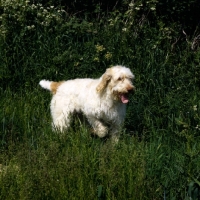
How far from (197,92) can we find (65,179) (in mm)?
3392

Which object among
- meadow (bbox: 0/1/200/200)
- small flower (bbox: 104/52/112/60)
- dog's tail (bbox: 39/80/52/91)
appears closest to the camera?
meadow (bbox: 0/1/200/200)

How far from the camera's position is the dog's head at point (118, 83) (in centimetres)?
704

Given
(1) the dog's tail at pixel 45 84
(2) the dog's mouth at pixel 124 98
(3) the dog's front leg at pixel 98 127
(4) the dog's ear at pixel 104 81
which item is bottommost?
(3) the dog's front leg at pixel 98 127

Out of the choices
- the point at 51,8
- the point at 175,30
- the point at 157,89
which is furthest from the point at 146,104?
the point at 51,8

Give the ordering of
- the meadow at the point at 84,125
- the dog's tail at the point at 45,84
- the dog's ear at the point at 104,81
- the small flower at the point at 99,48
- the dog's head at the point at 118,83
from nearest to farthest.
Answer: the meadow at the point at 84,125 → the dog's head at the point at 118,83 → the dog's ear at the point at 104,81 → the dog's tail at the point at 45,84 → the small flower at the point at 99,48

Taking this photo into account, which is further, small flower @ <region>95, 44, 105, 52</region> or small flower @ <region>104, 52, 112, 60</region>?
small flower @ <region>95, 44, 105, 52</region>

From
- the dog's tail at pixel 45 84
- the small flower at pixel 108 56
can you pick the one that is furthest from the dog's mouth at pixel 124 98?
the small flower at pixel 108 56

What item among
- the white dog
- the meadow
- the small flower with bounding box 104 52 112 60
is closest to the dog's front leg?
the white dog

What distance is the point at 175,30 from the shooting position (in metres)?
9.88

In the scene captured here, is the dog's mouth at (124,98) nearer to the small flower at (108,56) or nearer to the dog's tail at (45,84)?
the dog's tail at (45,84)

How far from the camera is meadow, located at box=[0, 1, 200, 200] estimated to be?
5430 millimetres

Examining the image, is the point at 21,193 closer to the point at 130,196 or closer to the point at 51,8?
the point at 130,196

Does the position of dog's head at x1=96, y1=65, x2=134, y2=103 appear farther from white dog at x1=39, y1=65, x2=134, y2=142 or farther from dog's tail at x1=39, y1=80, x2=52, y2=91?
→ dog's tail at x1=39, y1=80, x2=52, y2=91

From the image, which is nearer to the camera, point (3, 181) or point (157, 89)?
point (3, 181)
